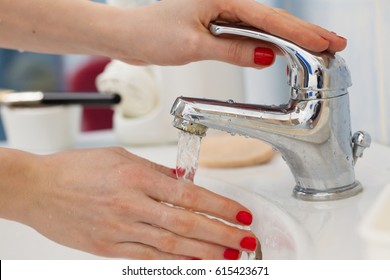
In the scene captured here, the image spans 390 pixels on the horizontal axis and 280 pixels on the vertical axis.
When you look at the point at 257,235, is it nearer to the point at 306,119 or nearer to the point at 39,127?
the point at 306,119

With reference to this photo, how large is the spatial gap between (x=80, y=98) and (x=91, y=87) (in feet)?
1.78

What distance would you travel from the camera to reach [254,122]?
555 millimetres

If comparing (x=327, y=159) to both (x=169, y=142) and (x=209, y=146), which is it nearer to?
(x=209, y=146)

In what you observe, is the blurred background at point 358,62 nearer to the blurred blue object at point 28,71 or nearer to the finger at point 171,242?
the finger at point 171,242

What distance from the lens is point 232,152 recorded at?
0.77 m

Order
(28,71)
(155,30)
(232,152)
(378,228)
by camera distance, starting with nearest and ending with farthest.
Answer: (378,228) → (155,30) → (232,152) → (28,71)

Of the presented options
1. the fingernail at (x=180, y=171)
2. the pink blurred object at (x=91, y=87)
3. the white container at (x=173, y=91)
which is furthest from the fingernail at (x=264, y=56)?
the pink blurred object at (x=91, y=87)

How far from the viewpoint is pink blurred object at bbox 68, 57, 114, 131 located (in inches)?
56.7

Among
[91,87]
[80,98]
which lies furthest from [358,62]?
[91,87]

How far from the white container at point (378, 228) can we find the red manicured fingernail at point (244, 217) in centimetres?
9

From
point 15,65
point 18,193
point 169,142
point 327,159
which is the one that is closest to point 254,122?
point 327,159

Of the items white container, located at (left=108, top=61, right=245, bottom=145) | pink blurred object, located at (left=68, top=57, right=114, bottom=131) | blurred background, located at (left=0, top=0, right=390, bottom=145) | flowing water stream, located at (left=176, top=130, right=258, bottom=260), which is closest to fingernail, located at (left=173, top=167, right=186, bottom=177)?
flowing water stream, located at (left=176, top=130, right=258, bottom=260)

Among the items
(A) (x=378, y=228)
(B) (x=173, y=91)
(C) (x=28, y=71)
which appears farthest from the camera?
(C) (x=28, y=71)

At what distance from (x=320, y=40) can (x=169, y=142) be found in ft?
1.30
